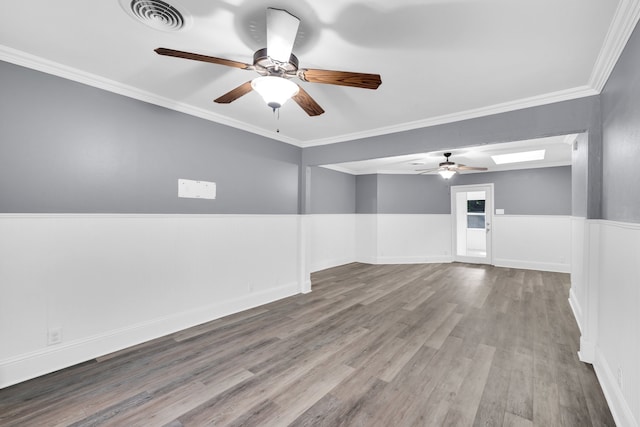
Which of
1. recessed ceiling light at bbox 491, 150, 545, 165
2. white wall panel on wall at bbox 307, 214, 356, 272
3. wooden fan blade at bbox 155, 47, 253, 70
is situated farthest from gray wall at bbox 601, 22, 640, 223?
white wall panel on wall at bbox 307, 214, 356, 272

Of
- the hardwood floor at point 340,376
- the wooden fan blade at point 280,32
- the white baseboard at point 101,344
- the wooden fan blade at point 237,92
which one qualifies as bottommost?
the hardwood floor at point 340,376

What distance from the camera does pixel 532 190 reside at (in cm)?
683

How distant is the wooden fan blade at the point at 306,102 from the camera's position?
2125 mm

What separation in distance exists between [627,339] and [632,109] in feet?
4.72

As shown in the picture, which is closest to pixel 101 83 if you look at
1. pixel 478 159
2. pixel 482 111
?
pixel 482 111

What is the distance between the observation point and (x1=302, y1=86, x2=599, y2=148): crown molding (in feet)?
9.02

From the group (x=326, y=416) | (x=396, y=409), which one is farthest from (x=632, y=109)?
(x=326, y=416)

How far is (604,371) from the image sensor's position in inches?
87.4

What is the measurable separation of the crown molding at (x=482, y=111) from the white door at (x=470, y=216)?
15.3 ft

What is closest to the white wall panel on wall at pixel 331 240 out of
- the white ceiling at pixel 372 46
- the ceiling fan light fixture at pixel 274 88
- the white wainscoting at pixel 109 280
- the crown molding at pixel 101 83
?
the white wainscoting at pixel 109 280

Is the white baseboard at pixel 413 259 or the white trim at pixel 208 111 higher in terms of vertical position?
the white trim at pixel 208 111

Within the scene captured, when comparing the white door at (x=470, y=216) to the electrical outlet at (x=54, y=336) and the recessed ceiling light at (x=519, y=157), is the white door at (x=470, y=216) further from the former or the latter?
the electrical outlet at (x=54, y=336)

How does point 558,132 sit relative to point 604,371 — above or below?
above

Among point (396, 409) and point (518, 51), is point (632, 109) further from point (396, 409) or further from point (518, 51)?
point (396, 409)
